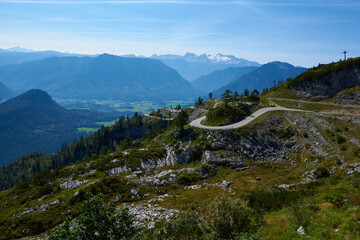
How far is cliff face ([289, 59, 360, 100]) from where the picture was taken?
396ft

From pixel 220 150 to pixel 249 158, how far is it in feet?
37.1

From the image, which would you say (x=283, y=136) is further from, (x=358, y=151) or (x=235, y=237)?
(x=235, y=237)

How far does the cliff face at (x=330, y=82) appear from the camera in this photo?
120562 millimetres

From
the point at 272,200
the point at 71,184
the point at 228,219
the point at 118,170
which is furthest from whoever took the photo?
the point at 118,170

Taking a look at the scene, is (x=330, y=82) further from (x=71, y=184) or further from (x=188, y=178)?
(x=71, y=184)

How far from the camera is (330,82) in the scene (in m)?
125

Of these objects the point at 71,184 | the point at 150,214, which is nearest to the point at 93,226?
the point at 150,214

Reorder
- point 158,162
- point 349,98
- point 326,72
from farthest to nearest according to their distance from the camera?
point 326,72 → point 349,98 → point 158,162

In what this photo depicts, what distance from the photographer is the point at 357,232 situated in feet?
62.0

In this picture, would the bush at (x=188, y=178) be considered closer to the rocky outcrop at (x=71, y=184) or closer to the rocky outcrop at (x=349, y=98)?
the rocky outcrop at (x=71, y=184)

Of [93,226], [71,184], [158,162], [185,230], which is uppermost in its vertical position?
[93,226]

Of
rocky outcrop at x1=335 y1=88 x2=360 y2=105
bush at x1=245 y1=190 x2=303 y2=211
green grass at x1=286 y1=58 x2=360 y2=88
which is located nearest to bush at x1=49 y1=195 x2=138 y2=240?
bush at x1=245 y1=190 x2=303 y2=211

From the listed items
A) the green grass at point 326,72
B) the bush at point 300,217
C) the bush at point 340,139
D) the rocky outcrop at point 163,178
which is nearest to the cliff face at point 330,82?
the green grass at point 326,72

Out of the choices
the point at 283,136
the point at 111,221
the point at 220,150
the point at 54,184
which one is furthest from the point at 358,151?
the point at 54,184
